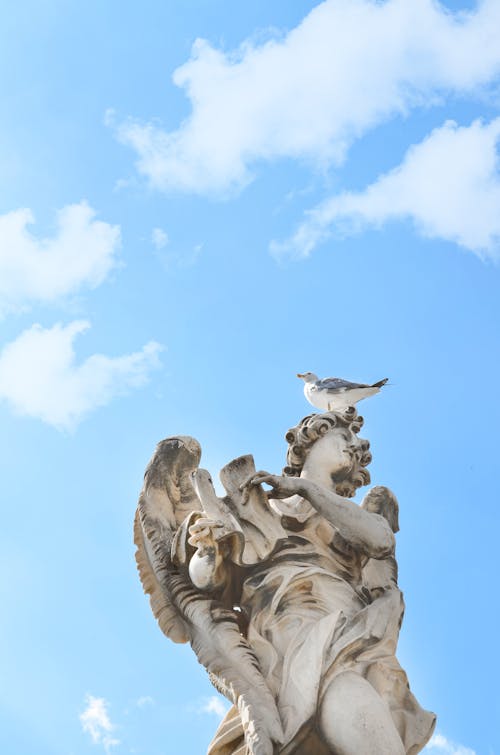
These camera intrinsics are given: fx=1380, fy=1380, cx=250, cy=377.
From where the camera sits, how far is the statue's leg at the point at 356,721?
7980mm

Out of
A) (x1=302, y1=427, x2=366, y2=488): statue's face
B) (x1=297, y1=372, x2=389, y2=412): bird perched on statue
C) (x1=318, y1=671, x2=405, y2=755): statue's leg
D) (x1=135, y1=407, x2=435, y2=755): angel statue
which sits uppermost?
(x1=297, y1=372, x2=389, y2=412): bird perched on statue

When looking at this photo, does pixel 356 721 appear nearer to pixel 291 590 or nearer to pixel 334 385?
pixel 291 590

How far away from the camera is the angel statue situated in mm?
8219

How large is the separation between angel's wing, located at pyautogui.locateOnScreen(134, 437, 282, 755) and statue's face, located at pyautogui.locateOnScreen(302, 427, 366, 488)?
91cm

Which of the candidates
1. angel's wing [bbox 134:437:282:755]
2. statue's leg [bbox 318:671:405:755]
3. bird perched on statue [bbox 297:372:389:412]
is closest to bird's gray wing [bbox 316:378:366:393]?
bird perched on statue [bbox 297:372:389:412]

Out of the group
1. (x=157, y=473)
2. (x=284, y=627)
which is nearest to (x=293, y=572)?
(x=284, y=627)

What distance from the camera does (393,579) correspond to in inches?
377

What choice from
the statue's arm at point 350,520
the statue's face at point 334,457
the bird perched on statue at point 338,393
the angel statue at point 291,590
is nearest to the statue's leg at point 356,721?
the angel statue at point 291,590

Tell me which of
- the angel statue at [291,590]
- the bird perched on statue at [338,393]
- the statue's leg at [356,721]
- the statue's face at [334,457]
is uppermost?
the bird perched on statue at [338,393]

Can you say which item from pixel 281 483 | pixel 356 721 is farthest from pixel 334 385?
pixel 356 721

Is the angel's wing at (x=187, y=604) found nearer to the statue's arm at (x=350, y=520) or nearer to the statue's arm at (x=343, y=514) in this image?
the statue's arm at (x=343, y=514)

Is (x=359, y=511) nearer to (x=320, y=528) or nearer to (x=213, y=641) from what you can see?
(x=320, y=528)

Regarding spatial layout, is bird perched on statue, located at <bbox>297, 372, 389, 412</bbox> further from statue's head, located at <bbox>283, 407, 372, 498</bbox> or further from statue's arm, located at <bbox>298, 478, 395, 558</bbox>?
statue's arm, located at <bbox>298, 478, 395, 558</bbox>

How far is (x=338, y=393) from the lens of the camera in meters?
11.1
